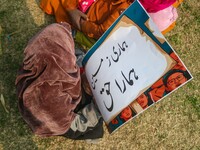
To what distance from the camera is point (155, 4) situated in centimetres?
252

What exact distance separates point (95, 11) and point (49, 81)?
42.9 inches

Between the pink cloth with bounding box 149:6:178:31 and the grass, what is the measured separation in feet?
1.30

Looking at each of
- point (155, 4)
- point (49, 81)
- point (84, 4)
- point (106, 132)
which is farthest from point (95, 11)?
point (49, 81)

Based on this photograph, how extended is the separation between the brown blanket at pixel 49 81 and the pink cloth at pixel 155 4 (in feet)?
2.32

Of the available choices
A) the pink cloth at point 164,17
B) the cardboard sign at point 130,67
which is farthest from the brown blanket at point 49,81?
the pink cloth at point 164,17

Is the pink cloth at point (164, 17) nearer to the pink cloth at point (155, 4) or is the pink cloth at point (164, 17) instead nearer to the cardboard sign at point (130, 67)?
the pink cloth at point (155, 4)

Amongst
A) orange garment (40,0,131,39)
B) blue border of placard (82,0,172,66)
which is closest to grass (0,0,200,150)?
orange garment (40,0,131,39)

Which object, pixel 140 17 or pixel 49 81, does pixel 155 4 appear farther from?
pixel 49 81

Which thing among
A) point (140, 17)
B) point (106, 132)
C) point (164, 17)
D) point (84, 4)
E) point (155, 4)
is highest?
point (140, 17)

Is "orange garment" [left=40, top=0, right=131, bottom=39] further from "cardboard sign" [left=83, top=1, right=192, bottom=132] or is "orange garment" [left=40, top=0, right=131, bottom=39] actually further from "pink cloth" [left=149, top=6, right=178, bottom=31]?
"cardboard sign" [left=83, top=1, right=192, bottom=132]

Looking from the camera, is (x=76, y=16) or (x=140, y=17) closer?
(x=140, y=17)

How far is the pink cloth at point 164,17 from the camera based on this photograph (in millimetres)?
2695

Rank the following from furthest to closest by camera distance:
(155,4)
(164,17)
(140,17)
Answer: (164,17) → (155,4) → (140,17)

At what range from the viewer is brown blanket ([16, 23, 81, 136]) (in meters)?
1.82
